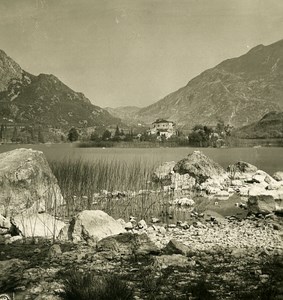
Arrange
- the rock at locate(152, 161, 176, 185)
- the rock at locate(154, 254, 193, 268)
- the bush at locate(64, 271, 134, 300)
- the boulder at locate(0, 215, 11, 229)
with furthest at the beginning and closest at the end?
the rock at locate(152, 161, 176, 185) < the boulder at locate(0, 215, 11, 229) < the rock at locate(154, 254, 193, 268) < the bush at locate(64, 271, 134, 300)

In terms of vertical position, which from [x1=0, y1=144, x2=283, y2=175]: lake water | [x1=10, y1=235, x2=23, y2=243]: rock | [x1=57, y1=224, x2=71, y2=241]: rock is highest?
[x1=57, y1=224, x2=71, y2=241]: rock

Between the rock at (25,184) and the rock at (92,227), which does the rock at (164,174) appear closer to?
the rock at (25,184)

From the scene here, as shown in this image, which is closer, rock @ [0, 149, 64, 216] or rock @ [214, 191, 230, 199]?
rock @ [0, 149, 64, 216]

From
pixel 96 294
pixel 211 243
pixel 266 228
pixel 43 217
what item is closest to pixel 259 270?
pixel 211 243

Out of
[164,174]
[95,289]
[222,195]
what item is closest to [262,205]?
[222,195]

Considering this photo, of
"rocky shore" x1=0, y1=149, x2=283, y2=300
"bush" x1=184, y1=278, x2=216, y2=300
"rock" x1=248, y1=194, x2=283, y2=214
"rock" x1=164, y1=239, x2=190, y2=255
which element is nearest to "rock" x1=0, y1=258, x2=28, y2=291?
"rocky shore" x1=0, y1=149, x2=283, y2=300

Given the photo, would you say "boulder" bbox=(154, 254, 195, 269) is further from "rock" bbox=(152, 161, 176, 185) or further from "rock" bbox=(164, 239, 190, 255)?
"rock" bbox=(152, 161, 176, 185)

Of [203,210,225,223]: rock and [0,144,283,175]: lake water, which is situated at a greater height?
[203,210,225,223]: rock

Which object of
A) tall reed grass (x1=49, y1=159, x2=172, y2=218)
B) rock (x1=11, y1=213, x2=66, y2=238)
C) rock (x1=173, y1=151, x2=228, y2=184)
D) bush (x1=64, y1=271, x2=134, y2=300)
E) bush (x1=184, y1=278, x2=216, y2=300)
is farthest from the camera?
rock (x1=173, y1=151, x2=228, y2=184)
